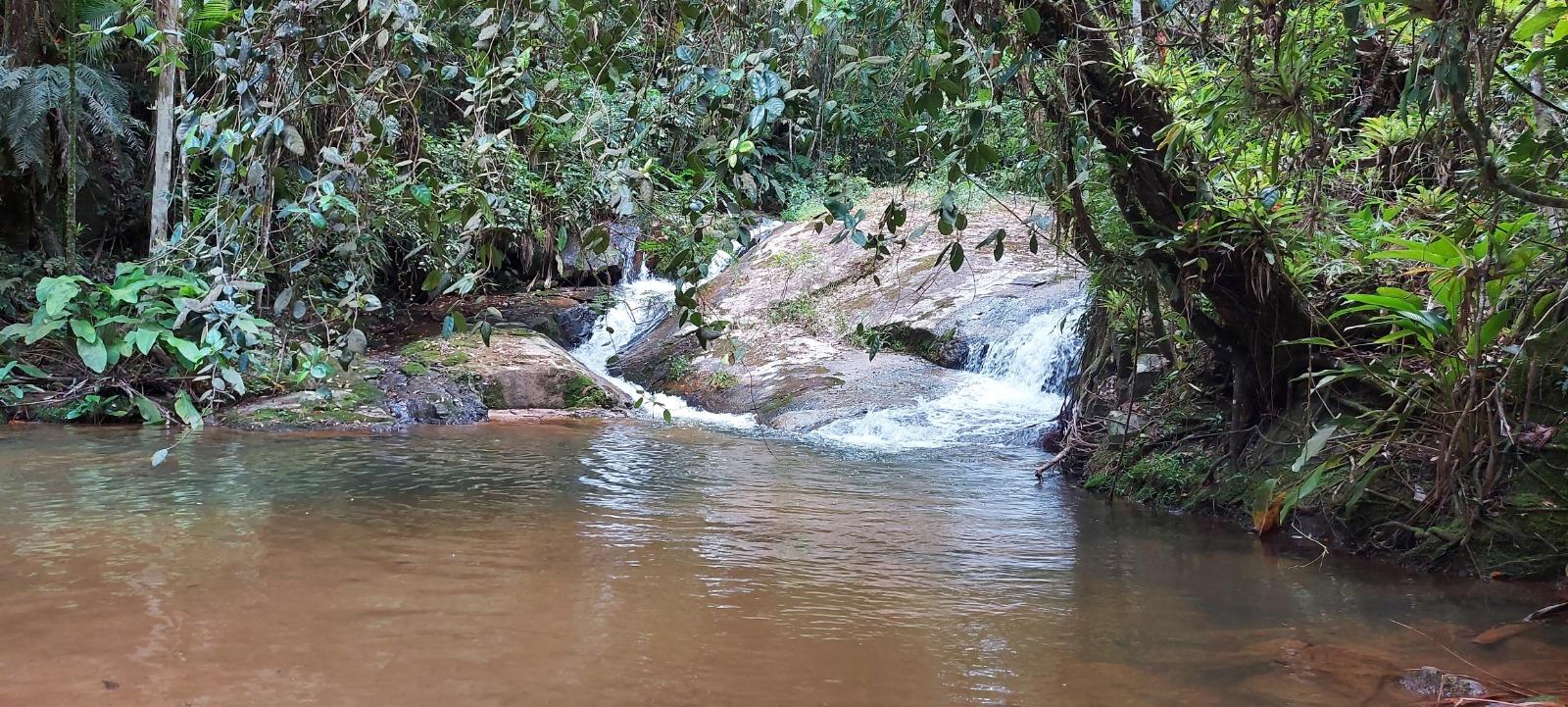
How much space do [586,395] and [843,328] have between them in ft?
11.3

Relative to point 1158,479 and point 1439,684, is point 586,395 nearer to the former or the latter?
point 1158,479

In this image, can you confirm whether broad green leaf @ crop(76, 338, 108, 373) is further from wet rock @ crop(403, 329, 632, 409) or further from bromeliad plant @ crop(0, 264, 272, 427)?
wet rock @ crop(403, 329, 632, 409)

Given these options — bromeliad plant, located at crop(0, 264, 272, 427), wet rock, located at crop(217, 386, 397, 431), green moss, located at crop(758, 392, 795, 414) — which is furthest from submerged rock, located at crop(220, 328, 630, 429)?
green moss, located at crop(758, 392, 795, 414)

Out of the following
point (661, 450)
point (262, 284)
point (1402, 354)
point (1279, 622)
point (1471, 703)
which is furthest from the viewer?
point (661, 450)

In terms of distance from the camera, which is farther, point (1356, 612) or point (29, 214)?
point (29, 214)

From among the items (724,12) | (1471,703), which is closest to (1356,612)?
(1471,703)

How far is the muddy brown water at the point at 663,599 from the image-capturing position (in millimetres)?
2912

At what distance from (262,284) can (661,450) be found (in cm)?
557

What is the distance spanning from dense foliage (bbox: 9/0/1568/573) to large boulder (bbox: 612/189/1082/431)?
3.49 m

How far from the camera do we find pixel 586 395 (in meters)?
10.5

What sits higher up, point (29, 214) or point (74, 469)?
point (29, 214)

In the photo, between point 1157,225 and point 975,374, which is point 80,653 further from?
point 975,374

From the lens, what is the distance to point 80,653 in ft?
9.64

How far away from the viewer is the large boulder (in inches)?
406
